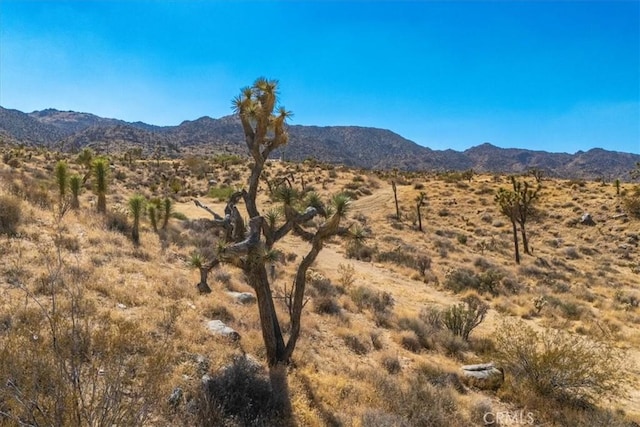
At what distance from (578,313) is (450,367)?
30.4 ft

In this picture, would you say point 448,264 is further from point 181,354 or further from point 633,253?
point 181,354

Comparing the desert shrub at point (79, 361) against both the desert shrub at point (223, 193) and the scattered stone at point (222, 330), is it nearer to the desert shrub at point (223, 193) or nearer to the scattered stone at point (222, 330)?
the scattered stone at point (222, 330)

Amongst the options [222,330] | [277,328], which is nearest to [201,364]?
[222,330]

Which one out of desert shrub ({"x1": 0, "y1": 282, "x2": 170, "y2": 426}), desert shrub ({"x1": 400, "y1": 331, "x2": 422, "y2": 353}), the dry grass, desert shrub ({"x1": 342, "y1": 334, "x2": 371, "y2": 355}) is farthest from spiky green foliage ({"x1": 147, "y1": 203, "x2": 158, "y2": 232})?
desert shrub ({"x1": 400, "y1": 331, "x2": 422, "y2": 353})

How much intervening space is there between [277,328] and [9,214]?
985 cm

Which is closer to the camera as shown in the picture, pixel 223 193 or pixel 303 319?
pixel 223 193

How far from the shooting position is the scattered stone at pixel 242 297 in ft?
38.3

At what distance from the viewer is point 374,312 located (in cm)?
1400

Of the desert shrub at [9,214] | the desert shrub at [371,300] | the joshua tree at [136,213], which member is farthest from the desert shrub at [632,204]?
the desert shrub at [9,214]

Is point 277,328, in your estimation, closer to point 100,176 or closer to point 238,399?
point 238,399

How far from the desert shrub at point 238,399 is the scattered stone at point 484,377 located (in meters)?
5.18

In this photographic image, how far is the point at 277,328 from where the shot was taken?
8547mm

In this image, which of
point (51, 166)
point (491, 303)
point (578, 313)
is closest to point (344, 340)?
point (491, 303)

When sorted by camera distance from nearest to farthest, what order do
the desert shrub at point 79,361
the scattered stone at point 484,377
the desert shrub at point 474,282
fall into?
the desert shrub at point 79,361 → the scattered stone at point 484,377 → the desert shrub at point 474,282
